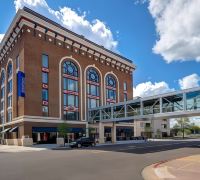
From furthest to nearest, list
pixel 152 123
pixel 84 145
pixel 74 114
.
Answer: pixel 152 123, pixel 74 114, pixel 84 145

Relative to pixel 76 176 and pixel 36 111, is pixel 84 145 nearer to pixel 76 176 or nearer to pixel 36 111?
pixel 36 111

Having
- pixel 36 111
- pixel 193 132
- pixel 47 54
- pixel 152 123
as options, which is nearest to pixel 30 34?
pixel 47 54

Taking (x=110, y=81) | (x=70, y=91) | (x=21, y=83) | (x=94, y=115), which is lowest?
(x=94, y=115)

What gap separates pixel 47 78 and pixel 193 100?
29606mm

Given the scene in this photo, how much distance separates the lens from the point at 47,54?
183 feet

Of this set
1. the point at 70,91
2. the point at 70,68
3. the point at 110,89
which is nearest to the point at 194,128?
the point at 110,89

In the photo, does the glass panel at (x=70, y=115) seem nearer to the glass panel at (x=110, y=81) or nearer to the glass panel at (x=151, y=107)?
the glass panel at (x=110, y=81)

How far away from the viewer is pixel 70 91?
2366 inches

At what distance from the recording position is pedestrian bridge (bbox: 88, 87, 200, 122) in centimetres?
3850

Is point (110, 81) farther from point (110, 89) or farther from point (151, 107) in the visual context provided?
point (151, 107)

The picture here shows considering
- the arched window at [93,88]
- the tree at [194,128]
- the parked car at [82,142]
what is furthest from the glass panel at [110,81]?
the tree at [194,128]

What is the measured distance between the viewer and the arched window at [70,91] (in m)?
58.8

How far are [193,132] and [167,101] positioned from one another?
122393 millimetres

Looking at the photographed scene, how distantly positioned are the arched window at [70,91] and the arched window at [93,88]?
413 centimetres
